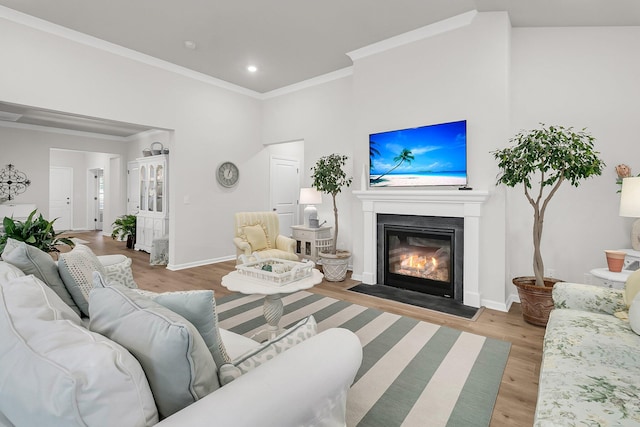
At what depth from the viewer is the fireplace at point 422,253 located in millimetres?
3607

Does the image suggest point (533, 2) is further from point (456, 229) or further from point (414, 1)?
point (456, 229)

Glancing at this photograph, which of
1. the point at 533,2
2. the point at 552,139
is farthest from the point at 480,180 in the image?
the point at 533,2

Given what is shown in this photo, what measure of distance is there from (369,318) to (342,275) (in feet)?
4.41

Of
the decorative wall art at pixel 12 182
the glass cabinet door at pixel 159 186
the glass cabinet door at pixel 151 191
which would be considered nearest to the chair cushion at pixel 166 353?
the glass cabinet door at pixel 159 186

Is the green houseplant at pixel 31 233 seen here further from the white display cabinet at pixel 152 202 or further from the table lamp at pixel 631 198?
the table lamp at pixel 631 198

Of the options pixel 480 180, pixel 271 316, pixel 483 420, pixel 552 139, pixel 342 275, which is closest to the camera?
pixel 483 420

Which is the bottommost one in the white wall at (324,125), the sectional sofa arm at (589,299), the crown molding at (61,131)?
the sectional sofa arm at (589,299)

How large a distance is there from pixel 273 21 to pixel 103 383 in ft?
12.5

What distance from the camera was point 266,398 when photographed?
84cm

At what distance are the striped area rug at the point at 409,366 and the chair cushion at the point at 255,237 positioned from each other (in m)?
0.99

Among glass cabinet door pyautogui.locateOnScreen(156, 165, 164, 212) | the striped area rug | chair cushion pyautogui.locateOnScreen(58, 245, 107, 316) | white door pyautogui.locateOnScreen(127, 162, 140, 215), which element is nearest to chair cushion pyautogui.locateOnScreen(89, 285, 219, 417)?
chair cushion pyautogui.locateOnScreen(58, 245, 107, 316)

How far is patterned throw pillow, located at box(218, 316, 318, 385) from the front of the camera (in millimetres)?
1017

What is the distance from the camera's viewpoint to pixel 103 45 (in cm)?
412

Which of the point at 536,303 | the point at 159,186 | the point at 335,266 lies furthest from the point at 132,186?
the point at 536,303
